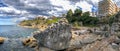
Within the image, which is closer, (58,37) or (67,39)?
(67,39)

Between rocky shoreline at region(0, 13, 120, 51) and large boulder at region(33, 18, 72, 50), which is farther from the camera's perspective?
large boulder at region(33, 18, 72, 50)

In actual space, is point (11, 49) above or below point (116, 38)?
below

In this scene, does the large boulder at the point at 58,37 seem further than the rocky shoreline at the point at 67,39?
Yes

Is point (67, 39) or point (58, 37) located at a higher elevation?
point (58, 37)

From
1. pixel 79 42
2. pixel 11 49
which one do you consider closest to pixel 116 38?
pixel 79 42

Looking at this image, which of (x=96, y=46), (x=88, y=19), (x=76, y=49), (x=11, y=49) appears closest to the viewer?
(x=96, y=46)

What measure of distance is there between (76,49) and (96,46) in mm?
5771

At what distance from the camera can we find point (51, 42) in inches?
2244

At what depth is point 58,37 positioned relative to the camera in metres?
56.8

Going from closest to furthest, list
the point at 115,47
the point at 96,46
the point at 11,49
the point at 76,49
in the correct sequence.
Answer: the point at 115,47 → the point at 96,46 → the point at 76,49 → the point at 11,49

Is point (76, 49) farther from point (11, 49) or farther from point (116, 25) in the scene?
point (11, 49)

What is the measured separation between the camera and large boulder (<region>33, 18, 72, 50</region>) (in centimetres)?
5572

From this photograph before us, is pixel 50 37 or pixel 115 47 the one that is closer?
pixel 115 47

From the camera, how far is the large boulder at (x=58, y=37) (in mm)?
55719
